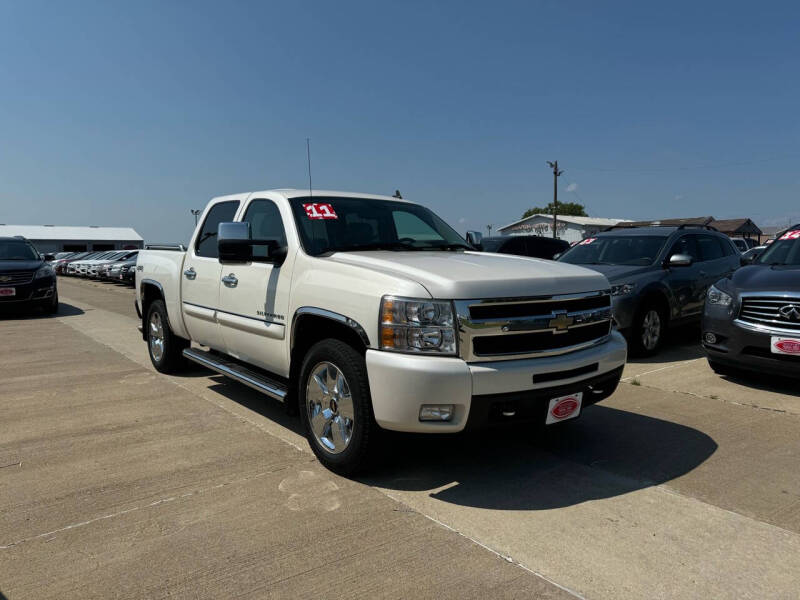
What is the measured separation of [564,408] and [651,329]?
14.3 feet

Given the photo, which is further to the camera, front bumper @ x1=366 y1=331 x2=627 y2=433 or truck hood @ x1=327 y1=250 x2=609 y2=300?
truck hood @ x1=327 y1=250 x2=609 y2=300

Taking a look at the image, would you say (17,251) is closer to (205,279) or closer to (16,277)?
(16,277)

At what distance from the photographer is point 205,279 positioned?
5289mm

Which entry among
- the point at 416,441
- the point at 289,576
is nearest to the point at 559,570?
the point at 289,576

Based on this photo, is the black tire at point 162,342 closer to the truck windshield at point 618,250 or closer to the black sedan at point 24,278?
the truck windshield at point 618,250

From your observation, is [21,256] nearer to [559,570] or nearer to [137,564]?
[137,564]

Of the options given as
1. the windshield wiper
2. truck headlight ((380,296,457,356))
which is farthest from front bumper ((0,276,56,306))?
truck headlight ((380,296,457,356))

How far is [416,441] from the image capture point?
171 inches

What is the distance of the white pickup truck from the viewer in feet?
10.6

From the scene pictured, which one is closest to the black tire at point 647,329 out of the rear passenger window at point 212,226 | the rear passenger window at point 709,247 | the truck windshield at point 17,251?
the rear passenger window at point 709,247

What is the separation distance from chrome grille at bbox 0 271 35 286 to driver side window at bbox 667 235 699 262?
1206cm

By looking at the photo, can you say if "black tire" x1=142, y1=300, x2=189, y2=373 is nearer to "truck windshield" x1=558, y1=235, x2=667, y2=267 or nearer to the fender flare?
the fender flare

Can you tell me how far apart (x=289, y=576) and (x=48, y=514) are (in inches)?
60.1

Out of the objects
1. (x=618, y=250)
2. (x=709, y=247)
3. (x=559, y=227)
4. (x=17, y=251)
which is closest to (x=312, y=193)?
(x=618, y=250)
